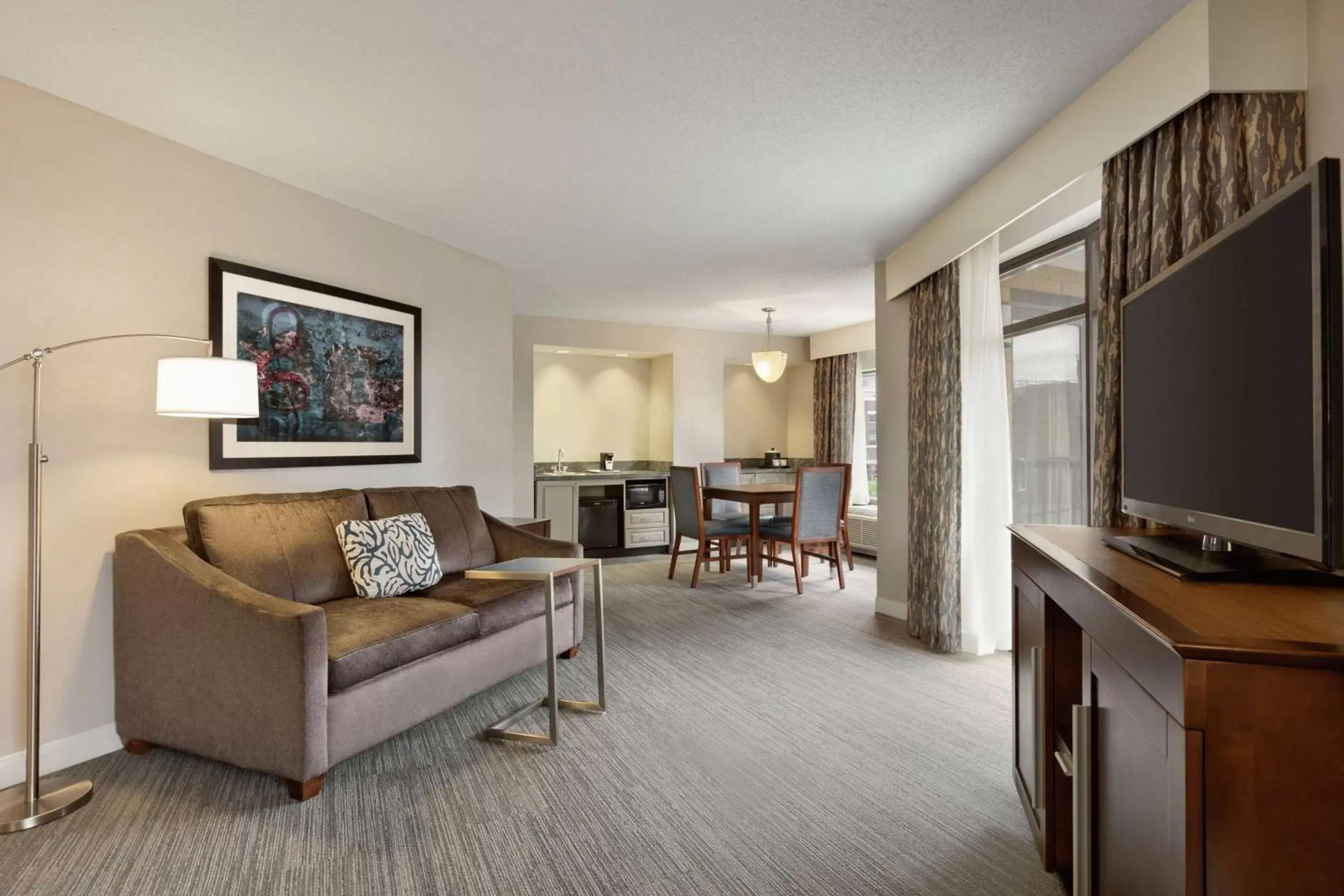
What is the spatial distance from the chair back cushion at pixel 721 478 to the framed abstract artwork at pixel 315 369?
2.96 meters

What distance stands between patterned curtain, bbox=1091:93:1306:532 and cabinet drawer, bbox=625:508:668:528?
Answer: 4.97 m

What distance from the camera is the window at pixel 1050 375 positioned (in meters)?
3.50

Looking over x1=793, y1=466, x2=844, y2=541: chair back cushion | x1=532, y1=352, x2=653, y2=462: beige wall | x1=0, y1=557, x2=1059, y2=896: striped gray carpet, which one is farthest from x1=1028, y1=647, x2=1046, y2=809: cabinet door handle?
x1=532, y1=352, x2=653, y2=462: beige wall

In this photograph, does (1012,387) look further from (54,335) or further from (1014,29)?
(54,335)

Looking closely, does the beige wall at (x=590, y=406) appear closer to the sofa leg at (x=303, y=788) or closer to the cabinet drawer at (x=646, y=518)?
the cabinet drawer at (x=646, y=518)

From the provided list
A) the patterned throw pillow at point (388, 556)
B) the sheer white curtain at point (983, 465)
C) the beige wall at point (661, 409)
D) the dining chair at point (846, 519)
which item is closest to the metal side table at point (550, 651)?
the patterned throw pillow at point (388, 556)

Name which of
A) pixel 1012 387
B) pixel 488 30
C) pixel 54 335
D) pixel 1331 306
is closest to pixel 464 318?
pixel 54 335

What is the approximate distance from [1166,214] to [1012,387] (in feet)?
6.59

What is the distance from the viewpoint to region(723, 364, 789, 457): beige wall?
27.1ft

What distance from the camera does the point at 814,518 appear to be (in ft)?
17.9

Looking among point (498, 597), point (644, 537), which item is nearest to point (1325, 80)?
point (498, 597)

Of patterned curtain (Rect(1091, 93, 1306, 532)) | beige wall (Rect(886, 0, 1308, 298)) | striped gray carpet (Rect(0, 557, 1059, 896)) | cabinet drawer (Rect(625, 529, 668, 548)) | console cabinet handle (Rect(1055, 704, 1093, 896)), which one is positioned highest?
beige wall (Rect(886, 0, 1308, 298))

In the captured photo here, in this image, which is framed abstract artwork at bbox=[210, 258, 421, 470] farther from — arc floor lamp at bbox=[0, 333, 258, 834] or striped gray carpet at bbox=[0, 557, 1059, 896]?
striped gray carpet at bbox=[0, 557, 1059, 896]

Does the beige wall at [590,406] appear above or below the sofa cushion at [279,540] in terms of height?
above
